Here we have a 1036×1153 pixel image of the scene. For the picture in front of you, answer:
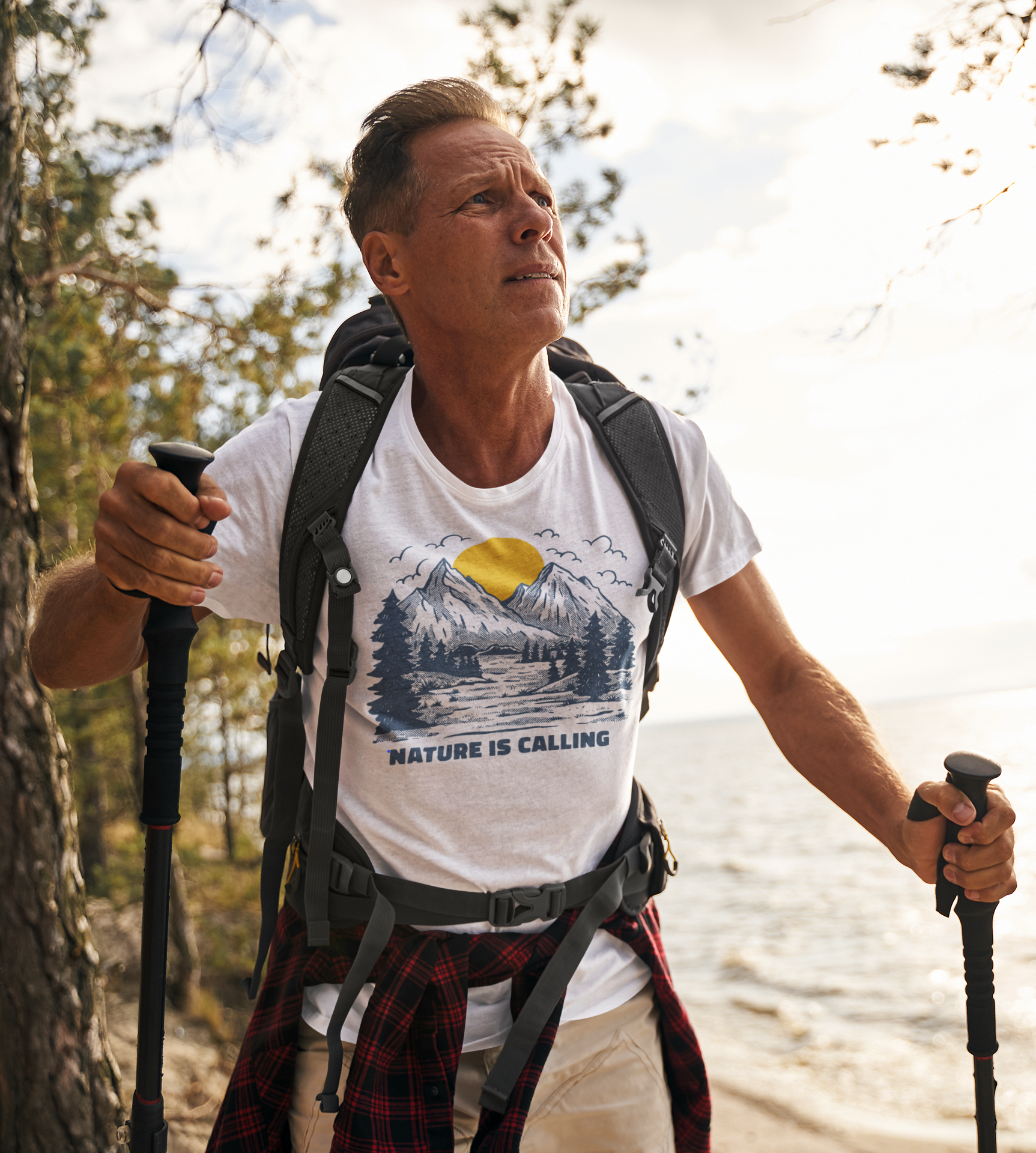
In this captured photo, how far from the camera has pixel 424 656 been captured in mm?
1806

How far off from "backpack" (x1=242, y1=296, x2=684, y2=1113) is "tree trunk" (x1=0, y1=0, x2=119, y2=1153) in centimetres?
105

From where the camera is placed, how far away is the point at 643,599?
1.98m

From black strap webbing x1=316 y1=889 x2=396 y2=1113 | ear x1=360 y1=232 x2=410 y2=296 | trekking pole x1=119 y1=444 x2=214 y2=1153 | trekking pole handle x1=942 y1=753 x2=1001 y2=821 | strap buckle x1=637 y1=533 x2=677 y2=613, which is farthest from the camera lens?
ear x1=360 y1=232 x2=410 y2=296

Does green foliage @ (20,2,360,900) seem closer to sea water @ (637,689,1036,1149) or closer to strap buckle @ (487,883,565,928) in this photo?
strap buckle @ (487,883,565,928)

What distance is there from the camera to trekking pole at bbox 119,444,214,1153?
147 cm

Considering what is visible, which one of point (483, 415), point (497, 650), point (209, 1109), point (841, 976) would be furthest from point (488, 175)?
point (841, 976)

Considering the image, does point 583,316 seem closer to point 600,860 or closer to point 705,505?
point 705,505

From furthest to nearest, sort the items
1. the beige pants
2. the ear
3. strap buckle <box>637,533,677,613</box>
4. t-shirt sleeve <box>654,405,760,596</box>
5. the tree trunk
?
the tree trunk
the ear
t-shirt sleeve <box>654,405,760,596</box>
strap buckle <box>637,533,677,613</box>
the beige pants

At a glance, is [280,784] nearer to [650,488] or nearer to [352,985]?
[352,985]

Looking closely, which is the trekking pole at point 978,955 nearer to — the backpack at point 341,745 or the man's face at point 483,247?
the backpack at point 341,745

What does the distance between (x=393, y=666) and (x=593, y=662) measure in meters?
0.42

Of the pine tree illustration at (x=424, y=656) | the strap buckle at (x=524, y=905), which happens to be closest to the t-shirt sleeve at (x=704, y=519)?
the pine tree illustration at (x=424, y=656)

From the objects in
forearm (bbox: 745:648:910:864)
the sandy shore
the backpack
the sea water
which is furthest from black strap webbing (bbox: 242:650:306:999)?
the sandy shore

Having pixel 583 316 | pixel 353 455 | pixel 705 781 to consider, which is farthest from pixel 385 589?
pixel 705 781
